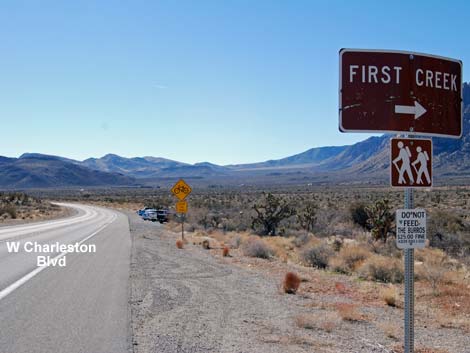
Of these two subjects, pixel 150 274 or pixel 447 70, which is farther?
pixel 150 274

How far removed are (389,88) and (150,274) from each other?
1085cm

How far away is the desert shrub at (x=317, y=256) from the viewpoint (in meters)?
18.5

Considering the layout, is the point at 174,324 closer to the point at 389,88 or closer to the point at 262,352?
the point at 262,352

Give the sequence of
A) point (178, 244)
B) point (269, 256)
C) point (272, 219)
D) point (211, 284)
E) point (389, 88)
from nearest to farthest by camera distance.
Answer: point (389, 88)
point (211, 284)
point (269, 256)
point (178, 244)
point (272, 219)

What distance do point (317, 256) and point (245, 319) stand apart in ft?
30.7

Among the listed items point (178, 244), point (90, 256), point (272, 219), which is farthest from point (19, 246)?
point (272, 219)

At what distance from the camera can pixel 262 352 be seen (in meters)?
7.54

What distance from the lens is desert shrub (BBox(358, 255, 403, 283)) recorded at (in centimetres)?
1527

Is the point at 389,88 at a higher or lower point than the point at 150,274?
higher

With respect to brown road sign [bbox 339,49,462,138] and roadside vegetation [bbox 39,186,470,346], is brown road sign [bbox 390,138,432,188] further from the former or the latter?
roadside vegetation [bbox 39,186,470,346]

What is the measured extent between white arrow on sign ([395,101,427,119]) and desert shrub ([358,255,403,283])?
10381 millimetres

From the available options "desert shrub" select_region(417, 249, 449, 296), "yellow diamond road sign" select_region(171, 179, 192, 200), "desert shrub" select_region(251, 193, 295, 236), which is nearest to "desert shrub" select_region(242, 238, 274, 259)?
"desert shrub" select_region(417, 249, 449, 296)

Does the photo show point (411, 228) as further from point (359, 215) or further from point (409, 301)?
point (359, 215)

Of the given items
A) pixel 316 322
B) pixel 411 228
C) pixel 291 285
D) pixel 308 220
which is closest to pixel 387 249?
pixel 291 285
